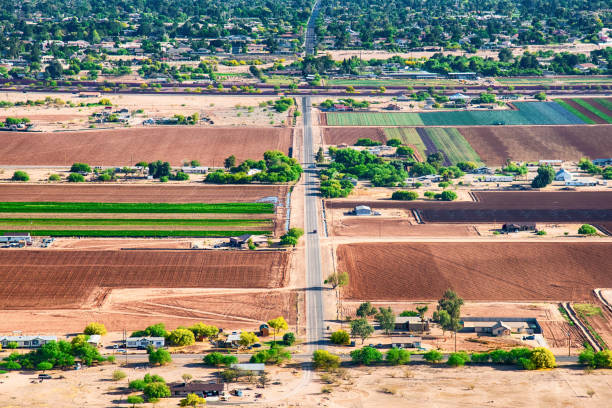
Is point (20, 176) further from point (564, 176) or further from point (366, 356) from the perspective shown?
point (564, 176)

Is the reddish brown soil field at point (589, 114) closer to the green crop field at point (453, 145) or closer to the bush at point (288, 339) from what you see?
the green crop field at point (453, 145)

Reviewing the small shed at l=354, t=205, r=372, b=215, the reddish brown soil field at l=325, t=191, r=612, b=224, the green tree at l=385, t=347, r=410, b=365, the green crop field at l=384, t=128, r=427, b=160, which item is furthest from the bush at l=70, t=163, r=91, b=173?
the green tree at l=385, t=347, r=410, b=365

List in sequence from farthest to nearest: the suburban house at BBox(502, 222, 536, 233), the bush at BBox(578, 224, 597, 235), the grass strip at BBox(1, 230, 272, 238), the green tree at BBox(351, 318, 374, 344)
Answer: the suburban house at BBox(502, 222, 536, 233) < the bush at BBox(578, 224, 597, 235) < the grass strip at BBox(1, 230, 272, 238) < the green tree at BBox(351, 318, 374, 344)

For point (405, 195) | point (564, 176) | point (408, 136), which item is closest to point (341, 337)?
point (405, 195)

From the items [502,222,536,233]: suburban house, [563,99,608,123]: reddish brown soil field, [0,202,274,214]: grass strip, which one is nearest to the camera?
[502,222,536,233]: suburban house

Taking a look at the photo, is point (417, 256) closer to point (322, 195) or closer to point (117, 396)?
point (322, 195)

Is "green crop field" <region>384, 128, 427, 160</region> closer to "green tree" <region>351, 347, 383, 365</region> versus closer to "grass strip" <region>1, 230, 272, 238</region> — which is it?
"grass strip" <region>1, 230, 272, 238</region>
